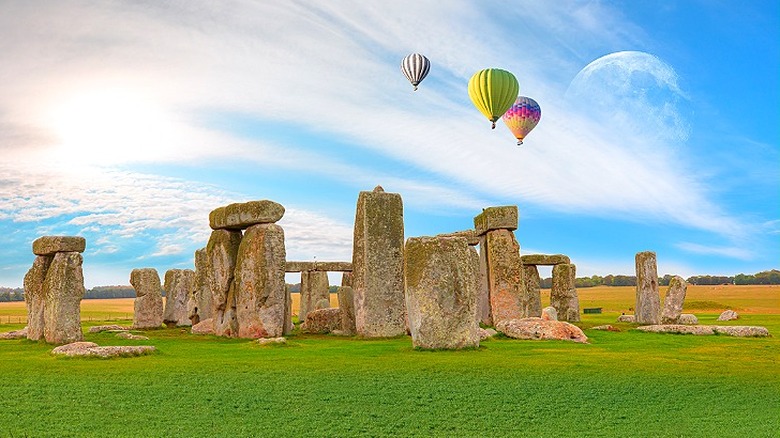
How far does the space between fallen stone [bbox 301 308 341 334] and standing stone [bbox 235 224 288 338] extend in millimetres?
2577

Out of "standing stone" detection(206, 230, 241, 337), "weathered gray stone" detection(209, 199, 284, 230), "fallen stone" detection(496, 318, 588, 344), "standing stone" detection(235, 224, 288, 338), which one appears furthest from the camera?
"standing stone" detection(206, 230, 241, 337)

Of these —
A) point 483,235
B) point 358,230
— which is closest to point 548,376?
point 358,230

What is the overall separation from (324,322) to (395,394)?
1263cm

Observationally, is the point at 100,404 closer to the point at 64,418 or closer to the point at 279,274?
the point at 64,418

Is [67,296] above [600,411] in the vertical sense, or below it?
above

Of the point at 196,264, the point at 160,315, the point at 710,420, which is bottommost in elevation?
the point at 710,420

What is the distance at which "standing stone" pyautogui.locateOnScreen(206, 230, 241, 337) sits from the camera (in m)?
20.9

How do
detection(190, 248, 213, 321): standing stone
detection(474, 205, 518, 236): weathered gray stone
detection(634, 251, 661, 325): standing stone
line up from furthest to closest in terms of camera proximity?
detection(634, 251, 661, 325): standing stone → detection(190, 248, 213, 321): standing stone → detection(474, 205, 518, 236): weathered gray stone

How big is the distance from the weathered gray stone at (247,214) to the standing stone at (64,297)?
460 cm

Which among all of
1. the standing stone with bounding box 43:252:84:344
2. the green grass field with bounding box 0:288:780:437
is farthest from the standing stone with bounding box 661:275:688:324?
the standing stone with bounding box 43:252:84:344

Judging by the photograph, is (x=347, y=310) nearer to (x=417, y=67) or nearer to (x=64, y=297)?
(x=64, y=297)

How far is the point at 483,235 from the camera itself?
2502 cm

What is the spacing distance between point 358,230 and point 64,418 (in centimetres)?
1180

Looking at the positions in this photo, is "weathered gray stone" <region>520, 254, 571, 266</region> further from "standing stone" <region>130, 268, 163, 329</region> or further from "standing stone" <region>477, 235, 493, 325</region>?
"standing stone" <region>130, 268, 163, 329</region>
